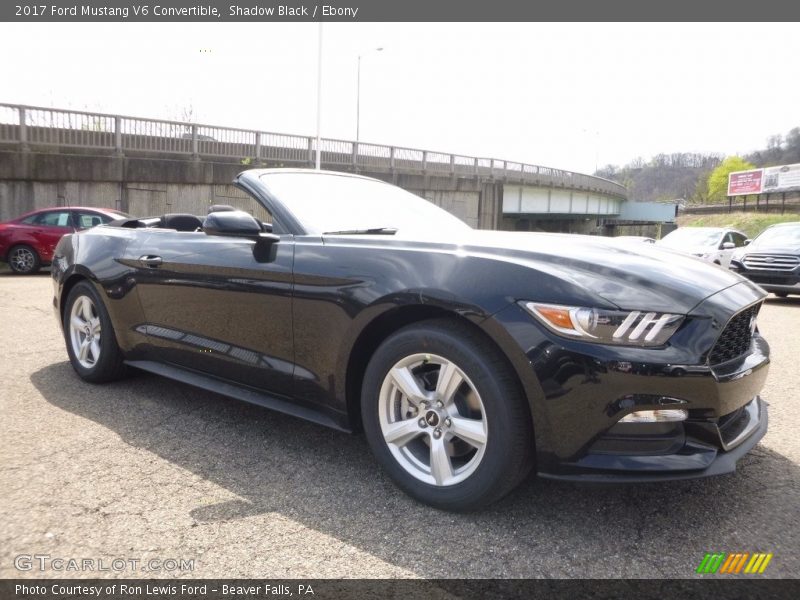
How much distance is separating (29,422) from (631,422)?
10.8 ft

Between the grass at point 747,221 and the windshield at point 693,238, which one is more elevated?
the grass at point 747,221

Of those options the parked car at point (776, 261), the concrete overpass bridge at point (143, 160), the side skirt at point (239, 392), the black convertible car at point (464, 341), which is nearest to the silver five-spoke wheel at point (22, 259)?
the concrete overpass bridge at point (143, 160)

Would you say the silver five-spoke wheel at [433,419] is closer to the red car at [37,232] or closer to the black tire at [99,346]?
the black tire at [99,346]

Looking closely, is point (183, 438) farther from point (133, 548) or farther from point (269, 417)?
point (133, 548)

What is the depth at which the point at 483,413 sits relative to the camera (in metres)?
2.43

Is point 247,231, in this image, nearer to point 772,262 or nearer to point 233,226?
point 233,226

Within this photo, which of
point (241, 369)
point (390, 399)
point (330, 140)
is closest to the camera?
point (390, 399)

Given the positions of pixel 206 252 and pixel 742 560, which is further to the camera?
pixel 206 252

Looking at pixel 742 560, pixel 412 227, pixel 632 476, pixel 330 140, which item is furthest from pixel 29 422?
pixel 330 140

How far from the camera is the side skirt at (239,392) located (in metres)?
2.98

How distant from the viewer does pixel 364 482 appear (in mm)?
2887

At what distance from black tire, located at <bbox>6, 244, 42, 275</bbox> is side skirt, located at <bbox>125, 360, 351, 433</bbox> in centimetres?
1130

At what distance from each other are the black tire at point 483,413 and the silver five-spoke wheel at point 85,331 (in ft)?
8.66

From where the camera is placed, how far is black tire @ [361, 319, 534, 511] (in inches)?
93.2
